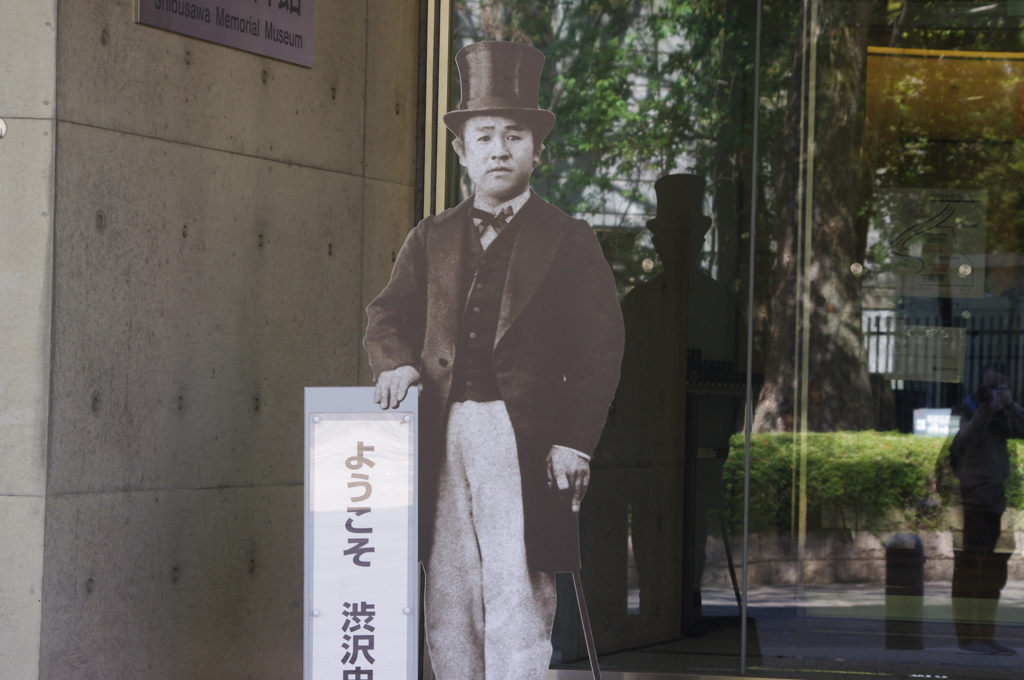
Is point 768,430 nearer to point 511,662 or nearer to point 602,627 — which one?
point 602,627

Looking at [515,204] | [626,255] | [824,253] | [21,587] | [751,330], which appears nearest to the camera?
[21,587]

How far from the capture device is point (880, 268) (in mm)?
5801

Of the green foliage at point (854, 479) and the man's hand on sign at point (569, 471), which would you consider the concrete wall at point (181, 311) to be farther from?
the green foliage at point (854, 479)

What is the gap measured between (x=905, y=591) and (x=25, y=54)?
507 centimetres

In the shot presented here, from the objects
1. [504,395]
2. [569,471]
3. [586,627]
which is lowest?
[586,627]

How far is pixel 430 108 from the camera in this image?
504 cm

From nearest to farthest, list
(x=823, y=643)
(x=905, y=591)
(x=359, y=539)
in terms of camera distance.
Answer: (x=359, y=539) < (x=823, y=643) < (x=905, y=591)

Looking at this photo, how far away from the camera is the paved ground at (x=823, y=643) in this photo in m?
5.03

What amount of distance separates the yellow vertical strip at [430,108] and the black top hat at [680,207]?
42.1 inches

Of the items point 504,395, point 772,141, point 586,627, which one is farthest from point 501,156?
point 586,627

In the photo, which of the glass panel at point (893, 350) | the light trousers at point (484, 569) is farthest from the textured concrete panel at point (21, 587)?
the glass panel at point (893, 350)

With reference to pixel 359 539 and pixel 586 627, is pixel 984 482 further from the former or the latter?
pixel 359 539

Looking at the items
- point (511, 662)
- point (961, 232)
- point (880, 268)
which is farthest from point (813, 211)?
point (511, 662)

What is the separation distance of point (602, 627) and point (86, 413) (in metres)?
2.52
